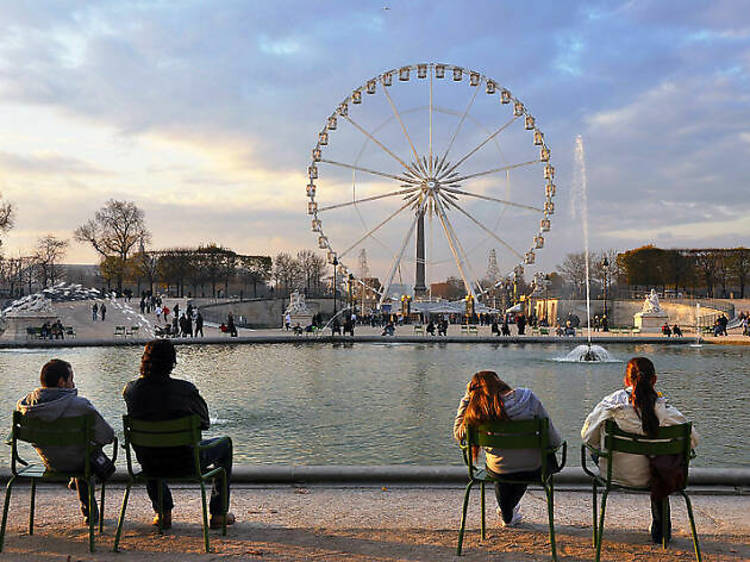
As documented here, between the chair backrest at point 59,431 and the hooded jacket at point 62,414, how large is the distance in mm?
53

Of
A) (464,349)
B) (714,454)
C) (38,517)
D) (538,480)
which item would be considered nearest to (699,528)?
(538,480)

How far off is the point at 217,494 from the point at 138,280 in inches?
2880

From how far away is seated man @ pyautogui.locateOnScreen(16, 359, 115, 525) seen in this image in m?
4.46

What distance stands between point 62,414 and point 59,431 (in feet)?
0.41

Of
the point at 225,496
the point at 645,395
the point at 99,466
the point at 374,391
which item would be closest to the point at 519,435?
the point at 645,395

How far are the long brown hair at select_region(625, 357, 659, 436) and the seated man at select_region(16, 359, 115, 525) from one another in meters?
2.98

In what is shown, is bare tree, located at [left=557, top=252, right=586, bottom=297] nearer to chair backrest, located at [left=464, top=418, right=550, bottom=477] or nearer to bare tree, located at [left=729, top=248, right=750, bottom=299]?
bare tree, located at [left=729, top=248, right=750, bottom=299]

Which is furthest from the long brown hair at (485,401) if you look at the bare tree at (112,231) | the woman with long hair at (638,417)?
the bare tree at (112,231)

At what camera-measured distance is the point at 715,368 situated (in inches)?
687

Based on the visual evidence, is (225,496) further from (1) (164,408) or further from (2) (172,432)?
(1) (164,408)

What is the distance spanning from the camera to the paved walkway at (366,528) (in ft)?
13.7

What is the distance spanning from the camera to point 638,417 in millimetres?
4223

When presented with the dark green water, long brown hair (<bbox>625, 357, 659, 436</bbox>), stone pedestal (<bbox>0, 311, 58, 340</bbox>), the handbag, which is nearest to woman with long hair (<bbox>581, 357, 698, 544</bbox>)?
long brown hair (<bbox>625, 357, 659, 436</bbox>)

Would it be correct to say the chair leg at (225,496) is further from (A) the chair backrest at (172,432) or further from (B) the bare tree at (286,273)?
(B) the bare tree at (286,273)
